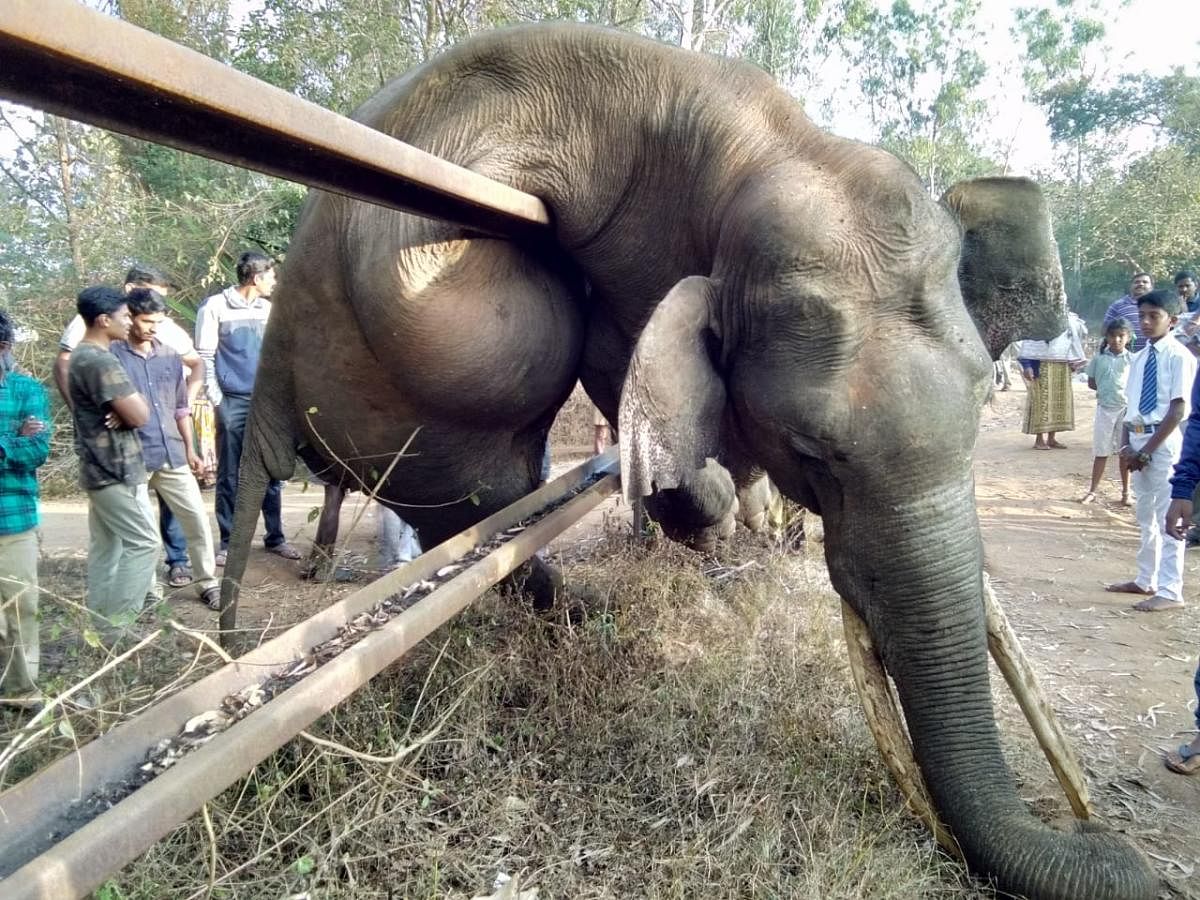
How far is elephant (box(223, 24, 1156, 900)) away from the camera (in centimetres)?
222

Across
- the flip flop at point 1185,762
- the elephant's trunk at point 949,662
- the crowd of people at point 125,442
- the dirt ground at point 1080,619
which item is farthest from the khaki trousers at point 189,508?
the flip flop at point 1185,762

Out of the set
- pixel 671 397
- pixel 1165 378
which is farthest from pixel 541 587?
pixel 1165 378

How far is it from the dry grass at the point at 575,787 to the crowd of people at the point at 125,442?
86 cm

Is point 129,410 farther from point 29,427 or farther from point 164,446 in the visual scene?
point 164,446

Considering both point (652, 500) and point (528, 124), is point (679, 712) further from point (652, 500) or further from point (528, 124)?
point (528, 124)

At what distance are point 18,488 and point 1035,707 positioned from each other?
13.4 feet

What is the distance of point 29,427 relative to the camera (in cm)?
384

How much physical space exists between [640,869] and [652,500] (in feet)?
6.19

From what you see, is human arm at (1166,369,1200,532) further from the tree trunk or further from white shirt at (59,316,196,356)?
the tree trunk

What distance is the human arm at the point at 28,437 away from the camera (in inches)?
149

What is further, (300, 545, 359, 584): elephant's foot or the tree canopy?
the tree canopy

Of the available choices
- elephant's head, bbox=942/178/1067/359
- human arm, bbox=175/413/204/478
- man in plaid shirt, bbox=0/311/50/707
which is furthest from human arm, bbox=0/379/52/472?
elephant's head, bbox=942/178/1067/359

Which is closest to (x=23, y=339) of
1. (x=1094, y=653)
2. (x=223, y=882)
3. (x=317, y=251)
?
(x=317, y=251)

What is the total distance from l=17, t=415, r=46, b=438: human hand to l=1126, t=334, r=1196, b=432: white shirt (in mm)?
6427
